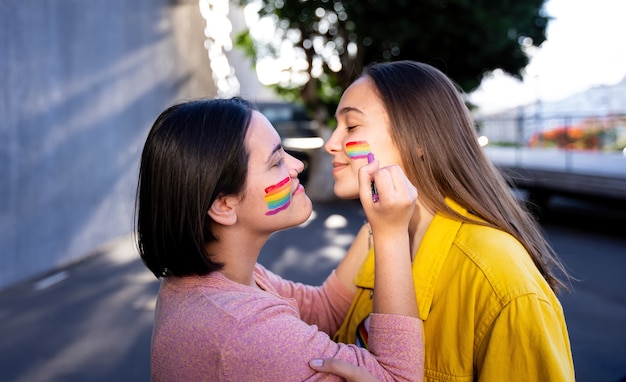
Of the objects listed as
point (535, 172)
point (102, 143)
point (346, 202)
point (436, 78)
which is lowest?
point (346, 202)

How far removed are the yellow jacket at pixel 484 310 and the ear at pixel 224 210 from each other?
1.86ft

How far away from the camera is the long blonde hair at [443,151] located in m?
1.75

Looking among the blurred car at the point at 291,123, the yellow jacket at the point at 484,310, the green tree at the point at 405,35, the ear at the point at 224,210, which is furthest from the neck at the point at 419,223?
the blurred car at the point at 291,123

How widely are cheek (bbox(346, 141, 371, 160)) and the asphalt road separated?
2621 mm

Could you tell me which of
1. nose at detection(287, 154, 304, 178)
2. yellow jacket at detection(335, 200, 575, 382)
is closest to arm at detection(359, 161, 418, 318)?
yellow jacket at detection(335, 200, 575, 382)

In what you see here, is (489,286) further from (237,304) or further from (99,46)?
(99,46)

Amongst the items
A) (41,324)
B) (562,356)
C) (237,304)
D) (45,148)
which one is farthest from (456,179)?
(45,148)

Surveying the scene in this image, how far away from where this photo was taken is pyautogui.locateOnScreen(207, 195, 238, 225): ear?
1.53m

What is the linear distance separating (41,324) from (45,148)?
2385 millimetres

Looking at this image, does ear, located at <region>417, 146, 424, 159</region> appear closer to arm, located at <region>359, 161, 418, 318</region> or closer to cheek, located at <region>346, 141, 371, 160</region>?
cheek, located at <region>346, 141, 371, 160</region>

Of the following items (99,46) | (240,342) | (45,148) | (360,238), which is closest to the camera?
(240,342)

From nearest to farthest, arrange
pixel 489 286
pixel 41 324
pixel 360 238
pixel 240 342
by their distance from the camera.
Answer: pixel 240 342
pixel 489 286
pixel 360 238
pixel 41 324

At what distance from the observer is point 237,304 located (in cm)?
133

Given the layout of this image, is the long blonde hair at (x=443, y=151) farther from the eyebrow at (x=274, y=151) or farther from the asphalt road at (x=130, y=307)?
the asphalt road at (x=130, y=307)
